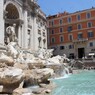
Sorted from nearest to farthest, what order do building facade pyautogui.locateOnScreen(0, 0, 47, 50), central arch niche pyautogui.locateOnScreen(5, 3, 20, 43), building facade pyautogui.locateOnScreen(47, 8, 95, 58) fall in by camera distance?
building facade pyautogui.locateOnScreen(0, 0, 47, 50) → central arch niche pyautogui.locateOnScreen(5, 3, 20, 43) → building facade pyautogui.locateOnScreen(47, 8, 95, 58)

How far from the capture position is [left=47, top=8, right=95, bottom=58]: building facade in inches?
1758

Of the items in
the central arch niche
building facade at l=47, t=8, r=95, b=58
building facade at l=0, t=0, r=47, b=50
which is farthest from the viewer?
building facade at l=47, t=8, r=95, b=58

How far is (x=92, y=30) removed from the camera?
44.5 m

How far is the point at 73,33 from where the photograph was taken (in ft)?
154

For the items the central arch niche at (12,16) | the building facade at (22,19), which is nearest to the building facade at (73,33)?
the building facade at (22,19)

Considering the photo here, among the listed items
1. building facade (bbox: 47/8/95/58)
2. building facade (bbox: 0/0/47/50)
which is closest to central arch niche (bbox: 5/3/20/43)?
building facade (bbox: 0/0/47/50)

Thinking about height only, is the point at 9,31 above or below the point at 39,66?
above

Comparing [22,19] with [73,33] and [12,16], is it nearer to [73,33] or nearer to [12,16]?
[12,16]

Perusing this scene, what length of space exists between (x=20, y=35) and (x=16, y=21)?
2.09m

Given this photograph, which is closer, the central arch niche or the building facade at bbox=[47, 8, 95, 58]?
the central arch niche

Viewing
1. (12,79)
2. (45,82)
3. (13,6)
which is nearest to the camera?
(12,79)

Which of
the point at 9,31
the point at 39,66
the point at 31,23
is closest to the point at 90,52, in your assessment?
the point at 31,23

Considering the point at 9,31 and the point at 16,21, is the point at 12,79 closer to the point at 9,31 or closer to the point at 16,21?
the point at 9,31

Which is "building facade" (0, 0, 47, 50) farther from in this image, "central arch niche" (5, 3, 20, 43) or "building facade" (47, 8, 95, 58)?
"building facade" (47, 8, 95, 58)
